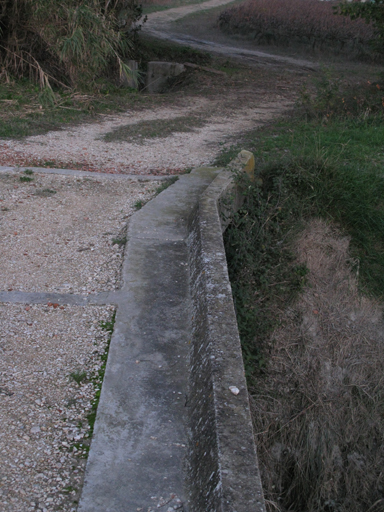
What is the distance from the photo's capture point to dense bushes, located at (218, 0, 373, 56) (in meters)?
19.3

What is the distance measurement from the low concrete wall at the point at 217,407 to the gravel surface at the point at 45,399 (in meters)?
0.52

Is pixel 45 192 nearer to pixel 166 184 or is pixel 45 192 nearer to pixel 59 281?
pixel 166 184

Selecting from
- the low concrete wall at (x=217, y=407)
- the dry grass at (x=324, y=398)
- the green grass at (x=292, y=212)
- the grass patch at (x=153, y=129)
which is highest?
the low concrete wall at (x=217, y=407)

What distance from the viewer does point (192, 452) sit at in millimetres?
2367

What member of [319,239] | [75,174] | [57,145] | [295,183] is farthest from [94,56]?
[319,239]

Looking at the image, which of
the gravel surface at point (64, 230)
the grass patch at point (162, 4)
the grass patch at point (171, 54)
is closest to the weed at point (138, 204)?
the gravel surface at point (64, 230)

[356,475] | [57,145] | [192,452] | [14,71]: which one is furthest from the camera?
[14,71]

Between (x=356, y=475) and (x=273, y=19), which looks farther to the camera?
(x=273, y=19)

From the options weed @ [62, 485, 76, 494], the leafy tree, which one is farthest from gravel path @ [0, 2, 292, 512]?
the leafy tree

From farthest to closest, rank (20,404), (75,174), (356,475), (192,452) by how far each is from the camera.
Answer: (75,174) < (356,475) < (20,404) < (192,452)

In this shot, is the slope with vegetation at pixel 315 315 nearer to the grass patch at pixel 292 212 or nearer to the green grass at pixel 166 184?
the grass patch at pixel 292 212

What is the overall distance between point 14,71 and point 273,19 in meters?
14.2

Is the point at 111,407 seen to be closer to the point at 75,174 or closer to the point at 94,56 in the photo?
the point at 75,174

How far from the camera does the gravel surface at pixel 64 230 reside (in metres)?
3.82
